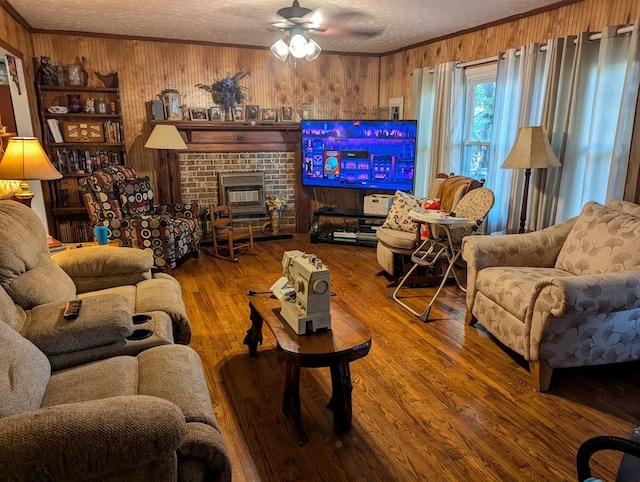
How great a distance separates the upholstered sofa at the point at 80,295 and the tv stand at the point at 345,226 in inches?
118

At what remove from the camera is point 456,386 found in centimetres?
248

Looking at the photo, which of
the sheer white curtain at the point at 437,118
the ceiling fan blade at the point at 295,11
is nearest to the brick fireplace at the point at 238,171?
the sheer white curtain at the point at 437,118

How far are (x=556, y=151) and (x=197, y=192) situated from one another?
13.1ft

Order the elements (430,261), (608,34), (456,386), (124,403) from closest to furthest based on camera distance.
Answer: (124,403)
(456,386)
(608,34)
(430,261)

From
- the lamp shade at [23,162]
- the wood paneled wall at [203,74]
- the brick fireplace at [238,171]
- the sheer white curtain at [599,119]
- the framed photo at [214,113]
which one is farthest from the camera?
the brick fireplace at [238,171]

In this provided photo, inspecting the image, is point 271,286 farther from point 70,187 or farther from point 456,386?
point 70,187

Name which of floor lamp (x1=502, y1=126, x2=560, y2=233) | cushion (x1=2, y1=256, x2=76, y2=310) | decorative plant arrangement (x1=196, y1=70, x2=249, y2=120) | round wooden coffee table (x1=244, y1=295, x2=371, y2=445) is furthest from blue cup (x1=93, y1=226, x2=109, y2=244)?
floor lamp (x1=502, y1=126, x2=560, y2=233)

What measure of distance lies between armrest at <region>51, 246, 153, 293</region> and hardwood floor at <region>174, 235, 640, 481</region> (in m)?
0.65

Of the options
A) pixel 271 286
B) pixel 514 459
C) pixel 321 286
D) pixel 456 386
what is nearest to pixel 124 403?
pixel 321 286

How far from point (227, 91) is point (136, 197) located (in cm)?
178

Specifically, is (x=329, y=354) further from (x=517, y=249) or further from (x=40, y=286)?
(x=517, y=249)

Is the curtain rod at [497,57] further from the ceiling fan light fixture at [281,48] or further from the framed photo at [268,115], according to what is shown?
the ceiling fan light fixture at [281,48]

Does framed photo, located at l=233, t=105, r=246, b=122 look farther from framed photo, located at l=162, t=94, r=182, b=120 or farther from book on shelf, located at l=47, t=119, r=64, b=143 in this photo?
book on shelf, located at l=47, t=119, r=64, b=143

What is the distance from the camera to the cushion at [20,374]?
133 centimetres
